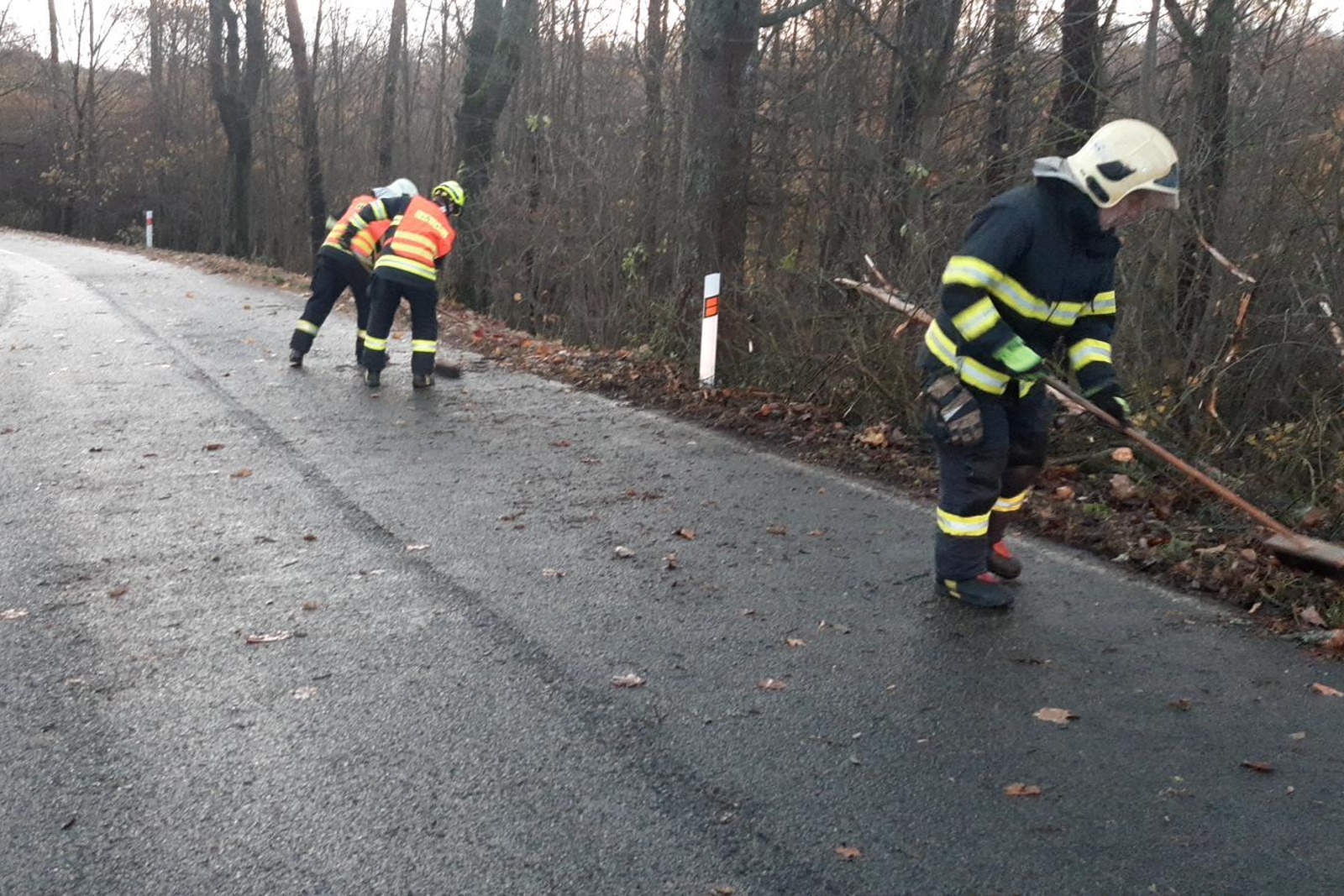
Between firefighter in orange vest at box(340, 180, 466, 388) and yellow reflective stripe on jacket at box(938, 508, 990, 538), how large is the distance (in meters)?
6.24

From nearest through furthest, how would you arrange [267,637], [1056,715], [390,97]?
[1056,715]
[267,637]
[390,97]

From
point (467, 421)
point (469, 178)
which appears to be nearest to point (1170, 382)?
point (467, 421)

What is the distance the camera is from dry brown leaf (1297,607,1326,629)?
529 centimetres

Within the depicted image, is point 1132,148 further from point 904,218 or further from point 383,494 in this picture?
point 904,218

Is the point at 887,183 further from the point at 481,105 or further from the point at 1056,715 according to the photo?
the point at 481,105

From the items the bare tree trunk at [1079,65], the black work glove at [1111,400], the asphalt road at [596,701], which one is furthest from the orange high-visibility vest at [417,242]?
the black work glove at [1111,400]

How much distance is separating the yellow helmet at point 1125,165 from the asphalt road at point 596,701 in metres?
1.67

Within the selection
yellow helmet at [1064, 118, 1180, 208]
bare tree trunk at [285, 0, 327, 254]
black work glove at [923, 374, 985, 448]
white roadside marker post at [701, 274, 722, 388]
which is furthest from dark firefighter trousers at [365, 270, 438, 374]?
bare tree trunk at [285, 0, 327, 254]

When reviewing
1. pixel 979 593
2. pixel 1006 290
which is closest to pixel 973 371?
pixel 1006 290

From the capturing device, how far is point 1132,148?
196 inches

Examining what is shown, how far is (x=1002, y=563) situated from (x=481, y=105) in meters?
15.4

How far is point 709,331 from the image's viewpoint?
10844 millimetres

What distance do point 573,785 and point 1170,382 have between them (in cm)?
579

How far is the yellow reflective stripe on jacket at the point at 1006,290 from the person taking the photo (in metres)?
5.21
